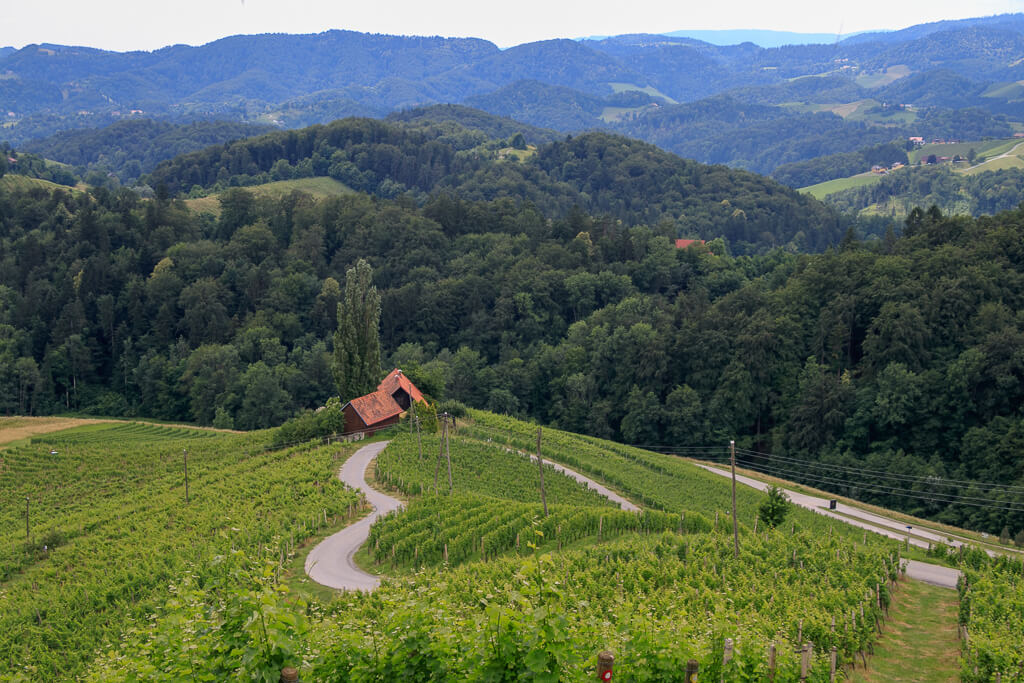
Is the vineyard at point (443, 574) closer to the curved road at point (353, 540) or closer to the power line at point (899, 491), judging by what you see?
the curved road at point (353, 540)

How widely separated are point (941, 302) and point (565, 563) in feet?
174

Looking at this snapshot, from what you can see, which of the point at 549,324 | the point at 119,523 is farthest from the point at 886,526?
the point at 549,324

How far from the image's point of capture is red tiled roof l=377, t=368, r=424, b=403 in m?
53.2

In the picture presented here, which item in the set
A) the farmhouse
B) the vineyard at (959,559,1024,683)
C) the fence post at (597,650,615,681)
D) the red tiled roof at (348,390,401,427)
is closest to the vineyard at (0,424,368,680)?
the farmhouse

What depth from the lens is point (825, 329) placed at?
234 feet

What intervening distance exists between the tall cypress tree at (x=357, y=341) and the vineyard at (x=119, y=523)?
6928mm

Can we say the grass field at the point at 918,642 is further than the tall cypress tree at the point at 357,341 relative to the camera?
No

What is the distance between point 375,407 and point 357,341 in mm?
5635

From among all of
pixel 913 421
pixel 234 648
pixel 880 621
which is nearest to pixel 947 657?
pixel 880 621

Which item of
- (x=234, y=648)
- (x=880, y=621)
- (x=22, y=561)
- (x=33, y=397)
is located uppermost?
(x=234, y=648)

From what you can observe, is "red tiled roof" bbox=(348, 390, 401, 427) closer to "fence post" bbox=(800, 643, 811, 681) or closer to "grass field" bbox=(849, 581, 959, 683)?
"grass field" bbox=(849, 581, 959, 683)

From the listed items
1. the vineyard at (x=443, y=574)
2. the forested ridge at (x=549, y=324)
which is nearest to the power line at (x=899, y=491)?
the forested ridge at (x=549, y=324)

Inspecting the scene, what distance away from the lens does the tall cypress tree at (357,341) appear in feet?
178

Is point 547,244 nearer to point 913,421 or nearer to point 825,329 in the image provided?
point 825,329
